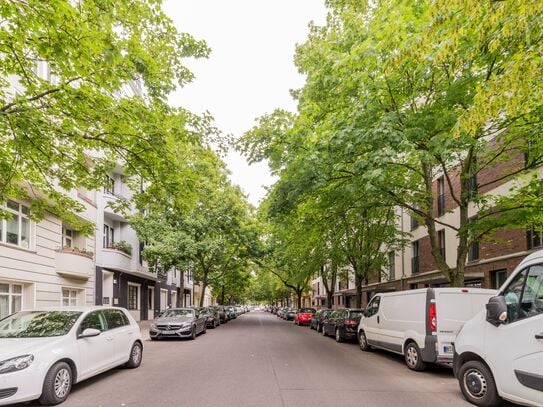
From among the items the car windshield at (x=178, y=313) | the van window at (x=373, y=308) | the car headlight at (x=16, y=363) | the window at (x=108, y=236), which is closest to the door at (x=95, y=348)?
the car headlight at (x=16, y=363)

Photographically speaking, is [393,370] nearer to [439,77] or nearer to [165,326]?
[439,77]

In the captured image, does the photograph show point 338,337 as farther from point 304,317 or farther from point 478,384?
point 304,317

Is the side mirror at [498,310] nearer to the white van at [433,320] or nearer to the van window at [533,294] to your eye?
the van window at [533,294]

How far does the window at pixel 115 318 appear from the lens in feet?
29.7

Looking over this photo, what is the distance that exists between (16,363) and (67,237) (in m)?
15.4

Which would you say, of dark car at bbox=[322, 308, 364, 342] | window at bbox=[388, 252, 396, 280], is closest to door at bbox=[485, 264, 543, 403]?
dark car at bbox=[322, 308, 364, 342]

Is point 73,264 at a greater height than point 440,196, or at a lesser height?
lesser

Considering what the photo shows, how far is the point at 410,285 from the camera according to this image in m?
27.6

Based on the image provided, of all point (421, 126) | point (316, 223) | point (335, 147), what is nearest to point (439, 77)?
point (421, 126)

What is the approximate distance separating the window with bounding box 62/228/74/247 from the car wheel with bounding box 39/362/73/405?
1391cm

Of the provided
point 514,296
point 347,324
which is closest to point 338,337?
point 347,324

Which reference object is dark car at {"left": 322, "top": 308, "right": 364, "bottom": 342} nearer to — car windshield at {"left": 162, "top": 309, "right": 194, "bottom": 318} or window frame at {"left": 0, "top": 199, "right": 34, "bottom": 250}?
car windshield at {"left": 162, "top": 309, "right": 194, "bottom": 318}

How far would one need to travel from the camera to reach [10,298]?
15.1 metres

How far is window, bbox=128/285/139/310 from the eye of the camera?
29.4 metres
